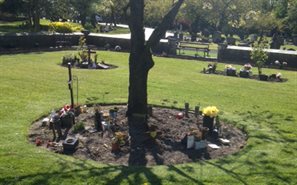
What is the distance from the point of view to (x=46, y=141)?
819cm

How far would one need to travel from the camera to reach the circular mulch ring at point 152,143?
24.7ft

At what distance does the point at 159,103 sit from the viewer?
1195cm

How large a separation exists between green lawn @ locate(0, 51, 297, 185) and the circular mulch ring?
0.27 metres

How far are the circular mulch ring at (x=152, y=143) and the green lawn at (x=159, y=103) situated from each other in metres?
0.27

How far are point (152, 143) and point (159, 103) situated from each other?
384 centimetres

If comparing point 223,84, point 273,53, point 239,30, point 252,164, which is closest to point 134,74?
point 252,164

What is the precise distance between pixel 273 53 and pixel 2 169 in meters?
19.9

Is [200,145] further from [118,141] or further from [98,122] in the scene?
[98,122]

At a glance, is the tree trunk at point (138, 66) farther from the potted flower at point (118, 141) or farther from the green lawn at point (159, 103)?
the green lawn at point (159, 103)

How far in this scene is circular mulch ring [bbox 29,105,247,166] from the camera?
297 inches

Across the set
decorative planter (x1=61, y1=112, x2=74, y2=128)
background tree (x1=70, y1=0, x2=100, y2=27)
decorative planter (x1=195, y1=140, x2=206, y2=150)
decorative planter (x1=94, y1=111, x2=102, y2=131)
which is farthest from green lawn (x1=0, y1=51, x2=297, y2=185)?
background tree (x1=70, y1=0, x2=100, y2=27)

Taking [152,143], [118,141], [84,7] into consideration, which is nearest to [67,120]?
[118,141]

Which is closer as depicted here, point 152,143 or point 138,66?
point 152,143

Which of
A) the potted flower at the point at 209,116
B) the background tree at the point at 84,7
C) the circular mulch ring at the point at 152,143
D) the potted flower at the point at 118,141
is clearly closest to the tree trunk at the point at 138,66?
the circular mulch ring at the point at 152,143
